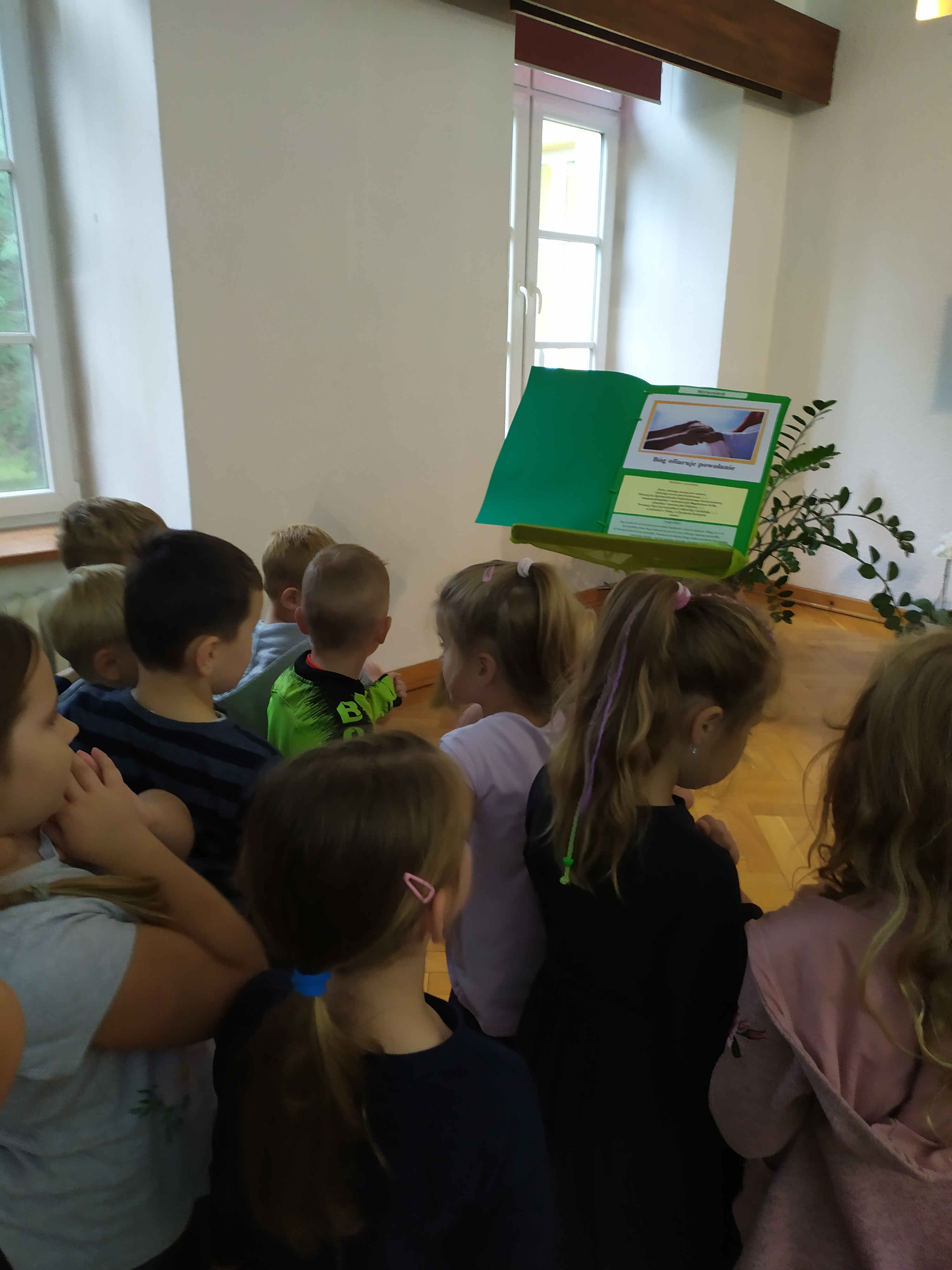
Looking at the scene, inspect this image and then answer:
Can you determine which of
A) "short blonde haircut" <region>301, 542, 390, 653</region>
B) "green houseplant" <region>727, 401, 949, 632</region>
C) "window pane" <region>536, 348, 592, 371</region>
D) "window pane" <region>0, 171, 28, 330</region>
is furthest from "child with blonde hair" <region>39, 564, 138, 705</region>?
"window pane" <region>536, 348, 592, 371</region>

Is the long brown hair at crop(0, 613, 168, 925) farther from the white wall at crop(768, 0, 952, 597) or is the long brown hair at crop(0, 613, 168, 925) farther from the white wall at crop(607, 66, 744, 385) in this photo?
the white wall at crop(768, 0, 952, 597)

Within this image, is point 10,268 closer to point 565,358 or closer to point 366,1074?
point 565,358

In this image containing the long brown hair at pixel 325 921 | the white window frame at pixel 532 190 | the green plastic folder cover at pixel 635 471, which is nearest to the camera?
the long brown hair at pixel 325 921

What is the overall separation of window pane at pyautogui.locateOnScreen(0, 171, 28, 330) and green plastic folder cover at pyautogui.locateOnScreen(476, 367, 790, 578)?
5.82 ft

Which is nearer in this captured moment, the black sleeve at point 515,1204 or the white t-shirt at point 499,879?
the black sleeve at point 515,1204

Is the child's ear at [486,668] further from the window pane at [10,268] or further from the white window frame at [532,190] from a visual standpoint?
the white window frame at [532,190]

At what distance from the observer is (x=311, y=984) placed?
2.14 feet

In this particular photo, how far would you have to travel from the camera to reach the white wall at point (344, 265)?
240 centimetres

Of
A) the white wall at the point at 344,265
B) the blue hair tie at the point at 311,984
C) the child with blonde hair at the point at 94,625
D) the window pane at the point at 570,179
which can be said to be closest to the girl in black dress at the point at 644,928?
the blue hair tie at the point at 311,984

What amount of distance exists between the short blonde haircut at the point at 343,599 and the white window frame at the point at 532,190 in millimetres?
2220

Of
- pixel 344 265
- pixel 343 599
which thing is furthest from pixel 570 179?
pixel 343 599

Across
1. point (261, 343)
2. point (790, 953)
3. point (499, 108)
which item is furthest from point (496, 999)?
point (499, 108)

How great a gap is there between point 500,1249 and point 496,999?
21.2 inches

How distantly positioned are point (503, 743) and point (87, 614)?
673 millimetres
